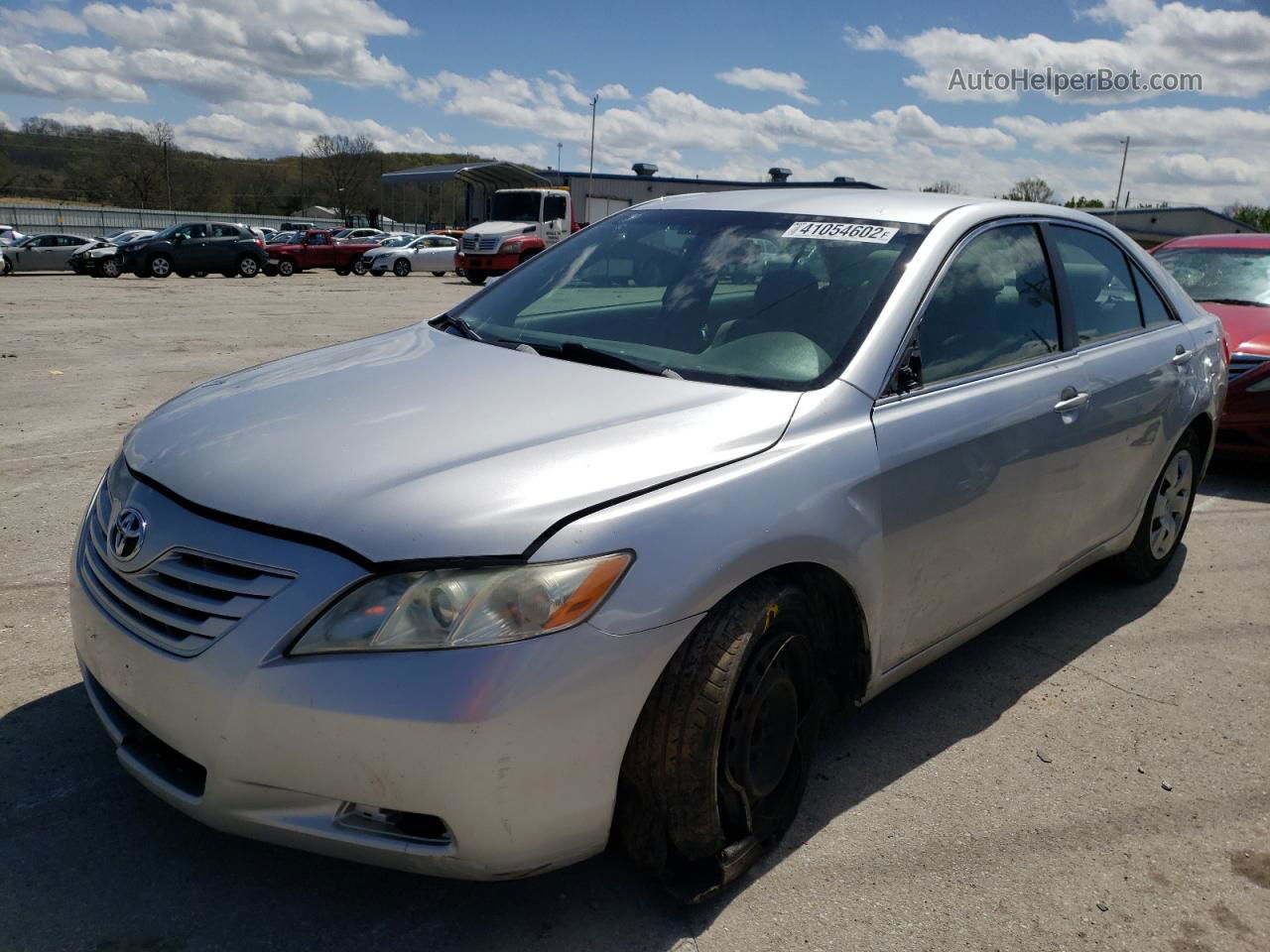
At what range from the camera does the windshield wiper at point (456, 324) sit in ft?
11.6

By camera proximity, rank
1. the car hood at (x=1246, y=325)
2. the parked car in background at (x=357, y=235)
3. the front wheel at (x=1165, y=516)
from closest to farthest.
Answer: the front wheel at (x=1165, y=516)
the car hood at (x=1246, y=325)
the parked car in background at (x=357, y=235)

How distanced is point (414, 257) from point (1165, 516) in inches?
1346

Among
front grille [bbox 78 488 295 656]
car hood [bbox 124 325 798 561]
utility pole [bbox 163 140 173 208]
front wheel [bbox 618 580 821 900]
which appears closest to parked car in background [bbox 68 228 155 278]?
car hood [bbox 124 325 798 561]

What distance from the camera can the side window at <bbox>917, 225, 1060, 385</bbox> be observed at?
3.18 metres

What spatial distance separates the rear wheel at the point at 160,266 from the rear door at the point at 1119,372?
1158 inches

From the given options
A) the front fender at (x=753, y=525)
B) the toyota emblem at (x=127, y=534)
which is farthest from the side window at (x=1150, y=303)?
the toyota emblem at (x=127, y=534)

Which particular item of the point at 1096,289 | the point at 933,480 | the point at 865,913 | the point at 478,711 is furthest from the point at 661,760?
the point at 1096,289

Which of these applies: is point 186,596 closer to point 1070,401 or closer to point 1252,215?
point 1070,401

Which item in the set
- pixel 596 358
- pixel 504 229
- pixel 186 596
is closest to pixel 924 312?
pixel 596 358

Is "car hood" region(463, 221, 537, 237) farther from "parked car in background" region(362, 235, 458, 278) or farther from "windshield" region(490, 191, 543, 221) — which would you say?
"parked car in background" region(362, 235, 458, 278)

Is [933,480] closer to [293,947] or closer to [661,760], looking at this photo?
[661,760]

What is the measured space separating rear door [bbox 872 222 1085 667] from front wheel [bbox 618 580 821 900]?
1.37 ft

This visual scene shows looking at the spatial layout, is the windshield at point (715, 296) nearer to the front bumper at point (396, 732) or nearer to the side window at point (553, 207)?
the front bumper at point (396, 732)

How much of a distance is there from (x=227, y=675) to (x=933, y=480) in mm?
1921
